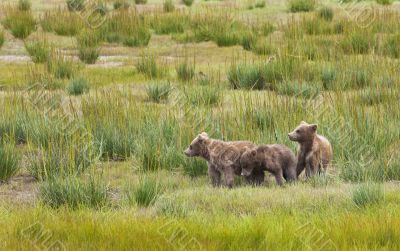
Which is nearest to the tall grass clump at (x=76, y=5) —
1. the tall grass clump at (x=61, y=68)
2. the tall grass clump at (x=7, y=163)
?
the tall grass clump at (x=61, y=68)

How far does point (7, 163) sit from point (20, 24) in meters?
11.5

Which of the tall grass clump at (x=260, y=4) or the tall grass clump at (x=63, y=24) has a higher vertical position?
the tall grass clump at (x=63, y=24)

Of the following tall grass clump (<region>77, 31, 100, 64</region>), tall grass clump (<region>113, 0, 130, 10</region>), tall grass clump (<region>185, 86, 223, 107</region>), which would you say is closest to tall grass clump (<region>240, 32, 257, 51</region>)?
tall grass clump (<region>77, 31, 100, 64</region>)

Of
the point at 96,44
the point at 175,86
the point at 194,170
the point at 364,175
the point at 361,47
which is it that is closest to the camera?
the point at 364,175

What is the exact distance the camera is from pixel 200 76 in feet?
43.8

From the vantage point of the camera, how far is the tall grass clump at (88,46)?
52.7 ft

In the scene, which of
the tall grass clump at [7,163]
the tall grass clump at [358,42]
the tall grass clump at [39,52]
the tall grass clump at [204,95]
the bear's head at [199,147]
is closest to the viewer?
the bear's head at [199,147]

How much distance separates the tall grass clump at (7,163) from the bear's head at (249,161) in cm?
227

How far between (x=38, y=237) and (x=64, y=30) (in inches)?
569

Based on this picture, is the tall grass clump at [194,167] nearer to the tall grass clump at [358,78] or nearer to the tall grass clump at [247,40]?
the tall grass clump at [358,78]

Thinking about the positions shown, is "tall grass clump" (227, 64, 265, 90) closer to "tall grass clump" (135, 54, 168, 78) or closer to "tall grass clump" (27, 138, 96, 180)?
"tall grass clump" (135, 54, 168, 78)

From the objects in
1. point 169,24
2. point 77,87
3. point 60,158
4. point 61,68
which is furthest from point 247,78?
point 169,24

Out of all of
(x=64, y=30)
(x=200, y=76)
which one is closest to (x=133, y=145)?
(x=200, y=76)

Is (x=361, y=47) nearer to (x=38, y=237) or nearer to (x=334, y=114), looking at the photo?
(x=334, y=114)
